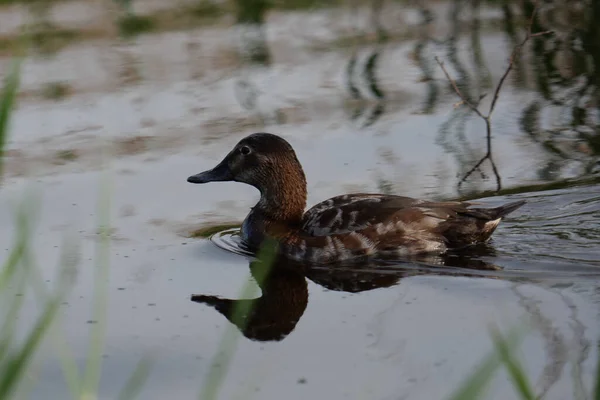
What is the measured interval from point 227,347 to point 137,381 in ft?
6.54

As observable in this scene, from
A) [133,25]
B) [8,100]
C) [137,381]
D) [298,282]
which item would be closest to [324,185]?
[298,282]

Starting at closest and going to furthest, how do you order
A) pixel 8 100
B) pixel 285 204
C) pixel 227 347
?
1. pixel 8 100
2. pixel 227 347
3. pixel 285 204

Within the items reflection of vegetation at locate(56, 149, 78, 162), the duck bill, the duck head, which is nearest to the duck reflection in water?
the duck head

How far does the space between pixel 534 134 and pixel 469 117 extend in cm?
83

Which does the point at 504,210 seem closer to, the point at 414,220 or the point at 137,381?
the point at 414,220

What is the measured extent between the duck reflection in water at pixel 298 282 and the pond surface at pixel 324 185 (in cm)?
2

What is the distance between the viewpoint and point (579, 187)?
893cm

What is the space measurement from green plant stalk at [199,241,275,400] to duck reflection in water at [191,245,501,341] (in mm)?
119

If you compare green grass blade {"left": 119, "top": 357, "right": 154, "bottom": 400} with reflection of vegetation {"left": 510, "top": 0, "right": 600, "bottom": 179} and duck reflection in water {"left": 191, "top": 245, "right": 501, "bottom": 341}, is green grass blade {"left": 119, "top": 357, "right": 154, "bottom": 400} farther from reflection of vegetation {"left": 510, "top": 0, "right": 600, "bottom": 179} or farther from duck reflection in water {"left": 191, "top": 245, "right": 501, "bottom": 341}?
reflection of vegetation {"left": 510, "top": 0, "right": 600, "bottom": 179}

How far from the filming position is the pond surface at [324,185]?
5.88m

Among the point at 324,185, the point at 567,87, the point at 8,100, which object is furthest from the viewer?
the point at 567,87

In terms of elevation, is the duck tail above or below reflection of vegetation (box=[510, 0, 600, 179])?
above

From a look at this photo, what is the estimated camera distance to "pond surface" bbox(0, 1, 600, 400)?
19.3 feet

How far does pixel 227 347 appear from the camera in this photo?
5945 millimetres
